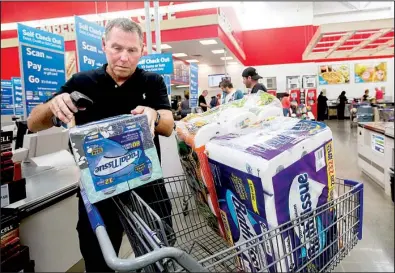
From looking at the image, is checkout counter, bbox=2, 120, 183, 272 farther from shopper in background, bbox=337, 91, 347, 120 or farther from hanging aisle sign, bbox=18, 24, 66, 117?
shopper in background, bbox=337, 91, 347, 120

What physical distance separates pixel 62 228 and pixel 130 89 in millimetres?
1329

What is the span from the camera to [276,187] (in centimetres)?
84

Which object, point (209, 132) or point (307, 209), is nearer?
point (307, 209)

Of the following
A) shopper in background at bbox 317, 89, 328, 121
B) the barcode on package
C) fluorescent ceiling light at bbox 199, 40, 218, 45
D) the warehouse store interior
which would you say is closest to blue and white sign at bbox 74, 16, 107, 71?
the warehouse store interior

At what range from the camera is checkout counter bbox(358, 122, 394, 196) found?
4008 mm

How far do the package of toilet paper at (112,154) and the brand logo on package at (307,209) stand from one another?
439 mm

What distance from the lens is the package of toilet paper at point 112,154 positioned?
0.87 metres

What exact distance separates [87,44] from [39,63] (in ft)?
2.43

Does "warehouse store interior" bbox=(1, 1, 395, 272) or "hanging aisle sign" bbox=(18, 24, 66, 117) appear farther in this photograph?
"hanging aisle sign" bbox=(18, 24, 66, 117)

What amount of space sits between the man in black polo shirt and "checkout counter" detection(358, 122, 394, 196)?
3.46 metres

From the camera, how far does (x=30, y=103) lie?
3930mm

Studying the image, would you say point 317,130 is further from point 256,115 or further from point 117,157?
point 117,157

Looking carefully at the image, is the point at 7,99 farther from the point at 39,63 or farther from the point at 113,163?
the point at 113,163

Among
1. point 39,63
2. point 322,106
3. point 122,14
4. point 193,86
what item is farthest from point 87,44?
point 322,106
